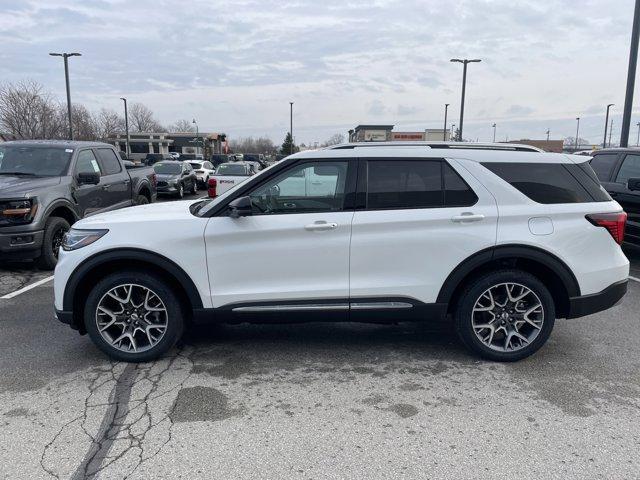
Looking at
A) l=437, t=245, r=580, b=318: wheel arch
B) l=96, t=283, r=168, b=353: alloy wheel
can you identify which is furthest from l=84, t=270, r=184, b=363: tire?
l=437, t=245, r=580, b=318: wheel arch

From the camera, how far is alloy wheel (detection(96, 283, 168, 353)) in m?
4.08

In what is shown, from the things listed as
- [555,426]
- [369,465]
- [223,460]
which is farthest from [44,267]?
[555,426]

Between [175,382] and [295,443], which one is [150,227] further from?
[295,443]

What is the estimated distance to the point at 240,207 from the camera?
3.88 meters

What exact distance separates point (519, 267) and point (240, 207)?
7.89 feet

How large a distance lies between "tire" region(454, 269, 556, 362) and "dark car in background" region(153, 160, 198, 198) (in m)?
16.8

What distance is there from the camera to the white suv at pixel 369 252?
3973 mm

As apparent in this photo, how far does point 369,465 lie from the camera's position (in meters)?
2.82

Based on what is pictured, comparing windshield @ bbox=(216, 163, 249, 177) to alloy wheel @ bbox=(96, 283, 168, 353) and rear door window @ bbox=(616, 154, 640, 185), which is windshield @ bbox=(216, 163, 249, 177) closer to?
rear door window @ bbox=(616, 154, 640, 185)

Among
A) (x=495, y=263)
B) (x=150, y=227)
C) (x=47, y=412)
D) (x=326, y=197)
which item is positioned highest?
(x=326, y=197)

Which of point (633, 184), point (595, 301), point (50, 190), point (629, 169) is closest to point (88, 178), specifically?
point (50, 190)

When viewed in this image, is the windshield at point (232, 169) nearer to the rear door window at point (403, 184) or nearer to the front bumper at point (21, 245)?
the front bumper at point (21, 245)

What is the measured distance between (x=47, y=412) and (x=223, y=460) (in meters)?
1.43

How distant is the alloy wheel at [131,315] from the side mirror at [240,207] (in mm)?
958
